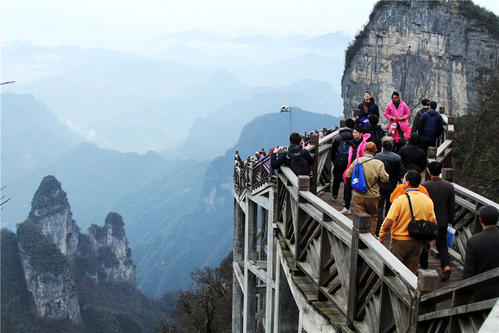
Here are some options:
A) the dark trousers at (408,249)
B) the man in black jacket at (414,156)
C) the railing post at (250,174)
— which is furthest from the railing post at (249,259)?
the dark trousers at (408,249)

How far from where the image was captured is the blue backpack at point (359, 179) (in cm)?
600

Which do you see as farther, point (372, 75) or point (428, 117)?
point (372, 75)

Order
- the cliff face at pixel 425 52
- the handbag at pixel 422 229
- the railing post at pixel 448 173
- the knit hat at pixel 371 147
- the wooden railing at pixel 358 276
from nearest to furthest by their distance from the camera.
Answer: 1. the wooden railing at pixel 358 276
2. the handbag at pixel 422 229
3. the knit hat at pixel 371 147
4. the railing post at pixel 448 173
5. the cliff face at pixel 425 52

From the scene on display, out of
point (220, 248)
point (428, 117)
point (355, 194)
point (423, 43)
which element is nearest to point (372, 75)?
point (423, 43)

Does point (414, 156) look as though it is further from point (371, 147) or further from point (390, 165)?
point (371, 147)

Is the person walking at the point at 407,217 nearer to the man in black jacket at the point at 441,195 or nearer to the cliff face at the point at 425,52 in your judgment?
the man in black jacket at the point at 441,195

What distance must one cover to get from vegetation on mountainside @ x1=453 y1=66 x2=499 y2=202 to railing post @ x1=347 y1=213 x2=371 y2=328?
12.5 metres

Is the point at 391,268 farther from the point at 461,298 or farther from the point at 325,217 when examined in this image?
the point at 325,217

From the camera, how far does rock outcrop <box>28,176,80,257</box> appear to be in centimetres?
10456

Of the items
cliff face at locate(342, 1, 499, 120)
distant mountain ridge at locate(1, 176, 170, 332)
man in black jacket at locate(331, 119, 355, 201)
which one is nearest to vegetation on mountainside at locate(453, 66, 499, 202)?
man in black jacket at locate(331, 119, 355, 201)

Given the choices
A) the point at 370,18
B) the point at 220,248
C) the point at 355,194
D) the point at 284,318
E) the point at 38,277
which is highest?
the point at 370,18

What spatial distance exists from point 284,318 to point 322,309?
3139mm

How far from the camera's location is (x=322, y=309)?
5.29 meters

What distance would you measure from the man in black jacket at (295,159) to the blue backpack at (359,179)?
4.26 feet
